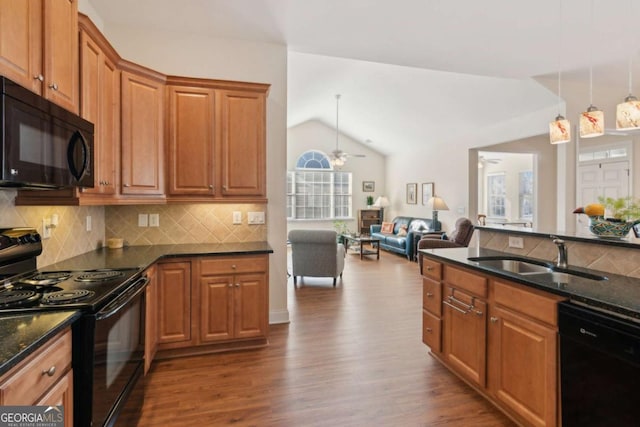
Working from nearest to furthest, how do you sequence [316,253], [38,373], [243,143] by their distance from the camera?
[38,373] → [243,143] → [316,253]

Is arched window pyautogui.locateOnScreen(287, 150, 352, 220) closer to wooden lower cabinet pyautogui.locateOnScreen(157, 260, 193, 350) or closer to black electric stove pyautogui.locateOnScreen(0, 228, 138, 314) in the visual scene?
wooden lower cabinet pyautogui.locateOnScreen(157, 260, 193, 350)

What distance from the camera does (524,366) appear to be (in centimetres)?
187

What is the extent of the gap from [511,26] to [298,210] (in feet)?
25.4

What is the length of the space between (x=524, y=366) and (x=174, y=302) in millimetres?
2506

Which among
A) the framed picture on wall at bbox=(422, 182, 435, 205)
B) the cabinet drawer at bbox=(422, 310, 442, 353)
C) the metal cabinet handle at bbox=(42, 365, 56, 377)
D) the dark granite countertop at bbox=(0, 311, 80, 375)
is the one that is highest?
the framed picture on wall at bbox=(422, 182, 435, 205)

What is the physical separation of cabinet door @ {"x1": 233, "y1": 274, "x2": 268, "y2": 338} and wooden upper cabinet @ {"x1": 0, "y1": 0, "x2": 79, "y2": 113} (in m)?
1.76

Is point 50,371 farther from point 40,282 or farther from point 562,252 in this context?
point 562,252

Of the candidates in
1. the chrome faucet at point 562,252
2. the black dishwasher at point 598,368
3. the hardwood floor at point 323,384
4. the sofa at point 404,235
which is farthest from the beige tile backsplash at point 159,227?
the sofa at point 404,235

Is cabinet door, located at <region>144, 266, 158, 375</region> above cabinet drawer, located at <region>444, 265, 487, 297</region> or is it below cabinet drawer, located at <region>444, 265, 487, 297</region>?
below

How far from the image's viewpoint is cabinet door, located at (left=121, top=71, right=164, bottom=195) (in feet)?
9.01

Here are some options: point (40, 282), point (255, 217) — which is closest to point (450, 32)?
point (255, 217)

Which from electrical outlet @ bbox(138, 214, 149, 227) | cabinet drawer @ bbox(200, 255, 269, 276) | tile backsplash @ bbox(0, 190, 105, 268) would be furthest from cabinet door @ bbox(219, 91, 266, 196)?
tile backsplash @ bbox(0, 190, 105, 268)

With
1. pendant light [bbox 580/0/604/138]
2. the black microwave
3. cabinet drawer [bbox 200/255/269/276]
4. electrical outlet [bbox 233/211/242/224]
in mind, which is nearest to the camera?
the black microwave

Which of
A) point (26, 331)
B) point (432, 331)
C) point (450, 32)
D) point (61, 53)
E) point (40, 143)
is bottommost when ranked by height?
point (432, 331)
